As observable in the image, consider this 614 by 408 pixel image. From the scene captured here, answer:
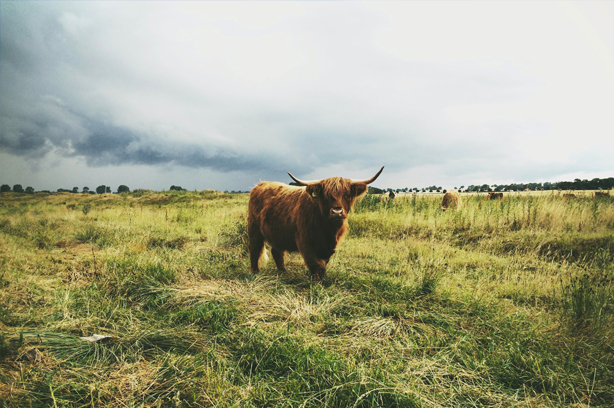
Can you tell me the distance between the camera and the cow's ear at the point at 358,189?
4211mm

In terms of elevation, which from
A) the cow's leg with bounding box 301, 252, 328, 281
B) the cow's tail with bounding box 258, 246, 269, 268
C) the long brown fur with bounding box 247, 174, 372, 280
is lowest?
the cow's tail with bounding box 258, 246, 269, 268

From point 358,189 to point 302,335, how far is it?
8.11 ft

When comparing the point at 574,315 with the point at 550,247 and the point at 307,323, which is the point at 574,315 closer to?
the point at 307,323

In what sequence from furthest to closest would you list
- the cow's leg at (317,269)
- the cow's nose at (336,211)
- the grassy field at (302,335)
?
the cow's leg at (317,269), the cow's nose at (336,211), the grassy field at (302,335)

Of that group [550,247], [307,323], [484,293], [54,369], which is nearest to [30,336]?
[54,369]

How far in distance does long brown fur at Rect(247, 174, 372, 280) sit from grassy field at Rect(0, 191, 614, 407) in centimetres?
39

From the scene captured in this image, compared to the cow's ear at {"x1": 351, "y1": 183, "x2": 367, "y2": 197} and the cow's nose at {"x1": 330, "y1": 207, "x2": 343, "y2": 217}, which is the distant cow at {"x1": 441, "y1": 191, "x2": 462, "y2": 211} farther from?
the cow's nose at {"x1": 330, "y1": 207, "x2": 343, "y2": 217}

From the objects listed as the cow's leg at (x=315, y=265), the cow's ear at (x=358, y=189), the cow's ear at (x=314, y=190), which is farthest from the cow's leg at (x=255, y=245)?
the cow's ear at (x=358, y=189)

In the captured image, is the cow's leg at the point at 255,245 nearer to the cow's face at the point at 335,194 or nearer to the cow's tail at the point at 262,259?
the cow's tail at the point at 262,259

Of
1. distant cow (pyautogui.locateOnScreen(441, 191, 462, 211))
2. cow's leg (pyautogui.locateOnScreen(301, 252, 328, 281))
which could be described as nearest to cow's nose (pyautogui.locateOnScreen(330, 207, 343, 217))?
cow's leg (pyautogui.locateOnScreen(301, 252, 328, 281))

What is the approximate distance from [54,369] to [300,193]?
12.2 ft

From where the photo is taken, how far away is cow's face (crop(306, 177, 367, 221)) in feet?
12.4

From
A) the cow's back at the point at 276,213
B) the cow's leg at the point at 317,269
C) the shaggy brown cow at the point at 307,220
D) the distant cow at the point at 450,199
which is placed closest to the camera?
the shaggy brown cow at the point at 307,220

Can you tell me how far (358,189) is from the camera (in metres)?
4.27
